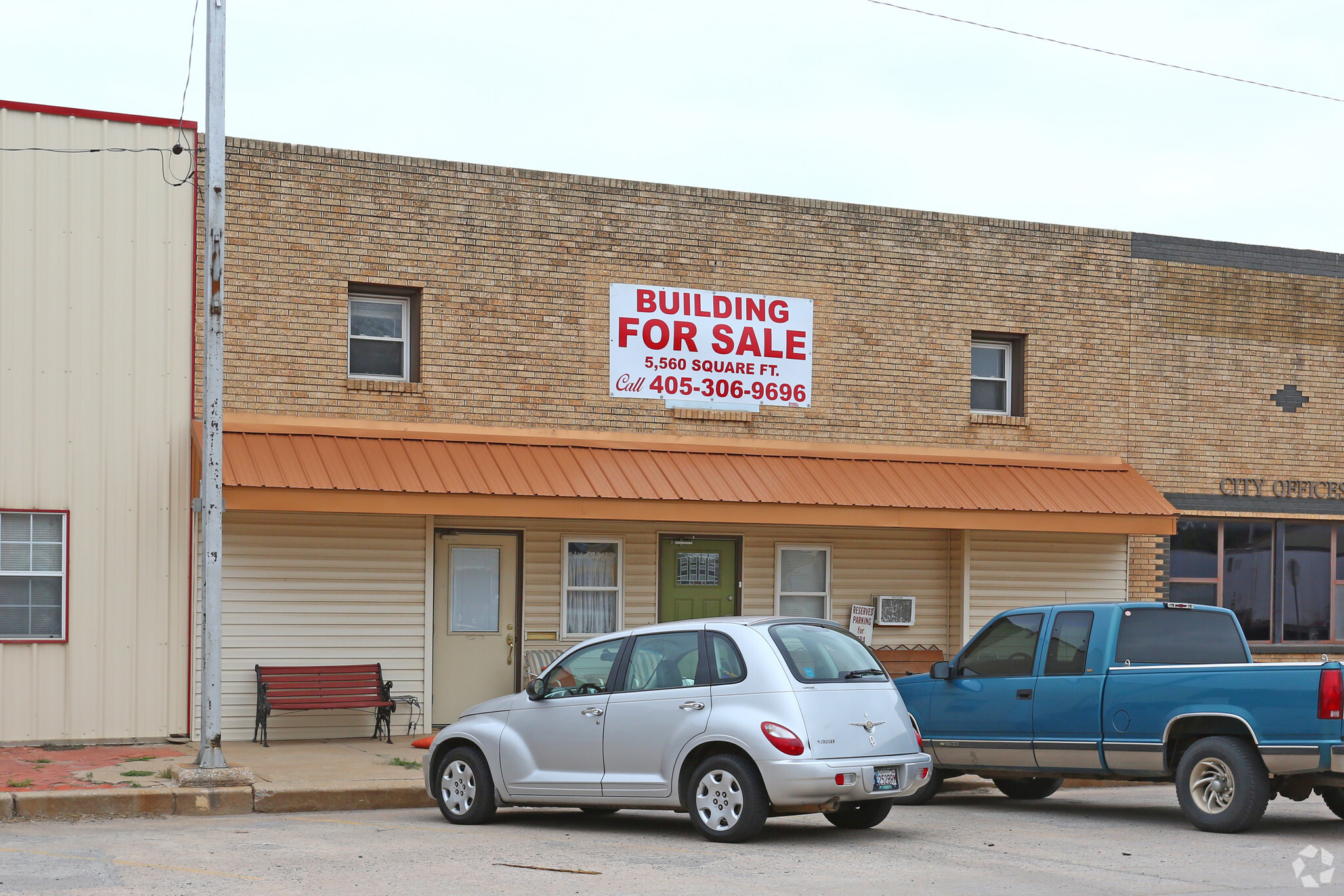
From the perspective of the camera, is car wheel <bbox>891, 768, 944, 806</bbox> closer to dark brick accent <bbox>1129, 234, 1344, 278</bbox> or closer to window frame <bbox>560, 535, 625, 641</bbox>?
window frame <bbox>560, 535, 625, 641</bbox>

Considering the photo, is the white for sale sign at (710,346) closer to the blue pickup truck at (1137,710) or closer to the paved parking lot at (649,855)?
the blue pickup truck at (1137,710)

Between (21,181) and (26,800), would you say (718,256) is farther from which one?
(26,800)

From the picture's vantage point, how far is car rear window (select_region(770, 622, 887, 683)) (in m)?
9.98

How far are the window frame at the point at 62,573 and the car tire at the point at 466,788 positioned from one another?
5.61m

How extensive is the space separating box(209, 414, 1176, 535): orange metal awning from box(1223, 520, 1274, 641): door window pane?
6.76ft

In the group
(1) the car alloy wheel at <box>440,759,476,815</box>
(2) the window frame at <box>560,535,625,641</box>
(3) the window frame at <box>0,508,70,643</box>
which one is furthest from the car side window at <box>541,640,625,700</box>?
(3) the window frame at <box>0,508,70,643</box>

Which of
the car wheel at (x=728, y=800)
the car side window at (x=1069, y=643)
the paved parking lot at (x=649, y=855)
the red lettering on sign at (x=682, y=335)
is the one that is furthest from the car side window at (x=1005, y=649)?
the red lettering on sign at (x=682, y=335)

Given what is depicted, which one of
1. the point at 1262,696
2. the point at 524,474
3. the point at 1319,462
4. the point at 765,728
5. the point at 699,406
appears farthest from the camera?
the point at 1319,462

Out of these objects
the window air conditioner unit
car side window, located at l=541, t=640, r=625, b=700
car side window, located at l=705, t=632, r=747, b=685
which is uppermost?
car side window, located at l=705, t=632, r=747, b=685

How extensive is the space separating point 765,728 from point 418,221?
903 centimetres

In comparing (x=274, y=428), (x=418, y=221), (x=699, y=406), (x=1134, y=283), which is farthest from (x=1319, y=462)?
(x=274, y=428)

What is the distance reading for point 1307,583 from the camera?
20.6 meters

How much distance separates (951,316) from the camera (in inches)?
752

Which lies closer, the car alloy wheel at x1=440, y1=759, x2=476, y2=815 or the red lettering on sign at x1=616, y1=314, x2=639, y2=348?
the car alloy wheel at x1=440, y1=759, x2=476, y2=815
